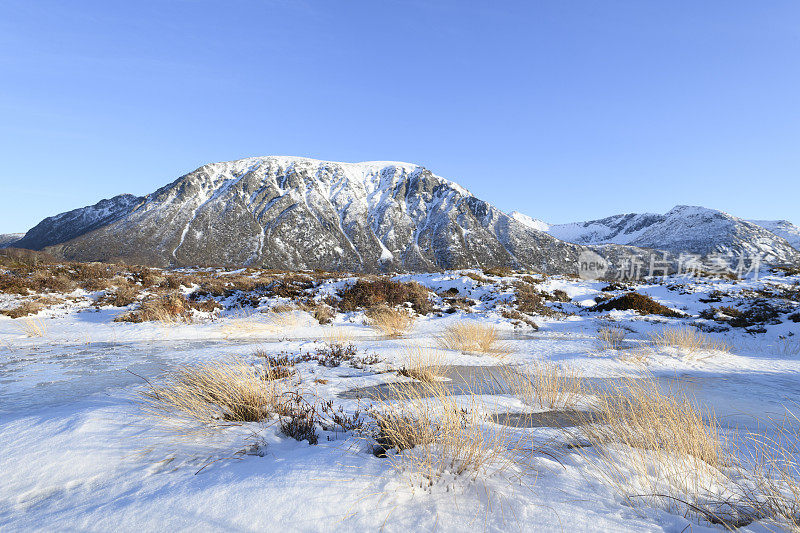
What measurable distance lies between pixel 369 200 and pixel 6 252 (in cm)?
9304

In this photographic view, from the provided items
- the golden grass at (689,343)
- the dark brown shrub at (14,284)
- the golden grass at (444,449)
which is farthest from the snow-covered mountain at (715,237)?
the dark brown shrub at (14,284)

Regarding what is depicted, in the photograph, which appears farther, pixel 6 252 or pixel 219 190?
pixel 219 190

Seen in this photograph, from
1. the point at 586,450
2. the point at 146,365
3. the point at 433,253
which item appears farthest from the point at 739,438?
the point at 433,253

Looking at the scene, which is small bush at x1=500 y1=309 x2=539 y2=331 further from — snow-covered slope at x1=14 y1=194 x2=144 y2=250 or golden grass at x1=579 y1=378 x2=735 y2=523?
snow-covered slope at x1=14 y1=194 x2=144 y2=250

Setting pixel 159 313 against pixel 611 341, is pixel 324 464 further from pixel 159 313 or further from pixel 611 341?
pixel 159 313

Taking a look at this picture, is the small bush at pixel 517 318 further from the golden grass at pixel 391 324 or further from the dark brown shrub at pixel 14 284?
the dark brown shrub at pixel 14 284

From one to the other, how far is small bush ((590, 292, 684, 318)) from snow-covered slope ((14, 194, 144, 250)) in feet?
400

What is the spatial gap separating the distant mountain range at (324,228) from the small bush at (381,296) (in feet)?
206

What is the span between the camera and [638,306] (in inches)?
609

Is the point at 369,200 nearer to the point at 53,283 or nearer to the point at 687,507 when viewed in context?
the point at 53,283

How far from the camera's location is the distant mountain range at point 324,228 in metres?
82.0

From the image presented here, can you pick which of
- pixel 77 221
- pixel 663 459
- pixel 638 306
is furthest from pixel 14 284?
pixel 77 221

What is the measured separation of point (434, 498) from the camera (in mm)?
2256

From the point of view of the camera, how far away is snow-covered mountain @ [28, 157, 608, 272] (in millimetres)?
81438
